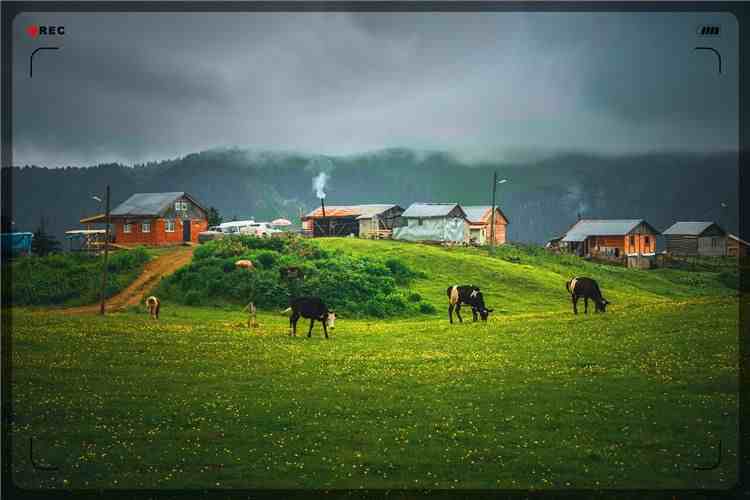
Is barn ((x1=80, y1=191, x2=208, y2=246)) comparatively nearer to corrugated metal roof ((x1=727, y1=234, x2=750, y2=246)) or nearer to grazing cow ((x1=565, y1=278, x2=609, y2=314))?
grazing cow ((x1=565, y1=278, x2=609, y2=314))

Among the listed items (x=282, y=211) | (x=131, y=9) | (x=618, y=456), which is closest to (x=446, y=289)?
(x=282, y=211)

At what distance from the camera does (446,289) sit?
92.8 ft

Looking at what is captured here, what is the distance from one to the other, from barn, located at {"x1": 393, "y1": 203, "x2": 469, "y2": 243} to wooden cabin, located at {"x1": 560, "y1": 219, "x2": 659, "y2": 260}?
4.88 metres

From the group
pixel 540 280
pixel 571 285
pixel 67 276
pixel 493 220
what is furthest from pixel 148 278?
pixel 571 285

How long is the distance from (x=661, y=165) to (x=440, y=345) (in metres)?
9.07

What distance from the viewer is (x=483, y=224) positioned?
28797 mm

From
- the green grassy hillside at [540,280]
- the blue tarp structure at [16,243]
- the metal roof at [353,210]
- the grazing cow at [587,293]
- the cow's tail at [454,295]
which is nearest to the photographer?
Answer: the blue tarp structure at [16,243]

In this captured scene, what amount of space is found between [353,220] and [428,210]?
3.72 meters

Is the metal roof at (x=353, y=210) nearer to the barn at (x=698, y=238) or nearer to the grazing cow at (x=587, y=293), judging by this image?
the grazing cow at (x=587, y=293)

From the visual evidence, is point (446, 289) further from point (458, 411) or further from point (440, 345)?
point (458, 411)

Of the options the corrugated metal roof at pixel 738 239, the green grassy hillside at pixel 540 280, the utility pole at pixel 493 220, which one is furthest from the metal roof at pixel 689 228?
the utility pole at pixel 493 220

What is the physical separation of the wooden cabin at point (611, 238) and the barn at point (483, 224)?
8.64 feet

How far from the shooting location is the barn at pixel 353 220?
27.8m

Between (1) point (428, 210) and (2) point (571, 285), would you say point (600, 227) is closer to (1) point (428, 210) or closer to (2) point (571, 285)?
(2) point (571, 285)
